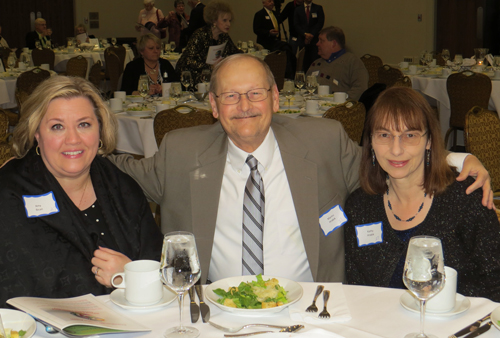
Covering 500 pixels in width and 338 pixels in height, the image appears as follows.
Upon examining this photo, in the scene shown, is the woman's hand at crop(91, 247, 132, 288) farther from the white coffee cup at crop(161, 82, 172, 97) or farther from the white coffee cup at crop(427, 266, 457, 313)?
the white coffee cup at crop(161, 82, 172, 97)

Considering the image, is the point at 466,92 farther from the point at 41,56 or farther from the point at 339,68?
the point at 41,56

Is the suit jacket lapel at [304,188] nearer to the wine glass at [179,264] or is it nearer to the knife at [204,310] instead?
the knife at [204,310]

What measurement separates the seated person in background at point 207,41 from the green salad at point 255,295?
4830mm

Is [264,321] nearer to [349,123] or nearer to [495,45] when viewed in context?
[349,123]

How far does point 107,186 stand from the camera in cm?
216

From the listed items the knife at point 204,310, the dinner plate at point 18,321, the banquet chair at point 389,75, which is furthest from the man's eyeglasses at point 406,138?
the banquet chair at point 389,75

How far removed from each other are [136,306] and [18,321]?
299 millimetres

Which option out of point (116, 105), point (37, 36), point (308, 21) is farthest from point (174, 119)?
point (37, 36)

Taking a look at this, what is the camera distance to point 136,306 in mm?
1566

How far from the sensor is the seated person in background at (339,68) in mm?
6211

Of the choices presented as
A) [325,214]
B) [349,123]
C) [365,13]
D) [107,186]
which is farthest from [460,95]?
[365,13]

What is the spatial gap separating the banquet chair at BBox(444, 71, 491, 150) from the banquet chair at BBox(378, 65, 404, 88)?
69 cm

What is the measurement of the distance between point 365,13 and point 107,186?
11455 mm

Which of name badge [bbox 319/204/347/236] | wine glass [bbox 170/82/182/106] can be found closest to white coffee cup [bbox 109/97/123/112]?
wine glass [bbox 170/82/182/106]
